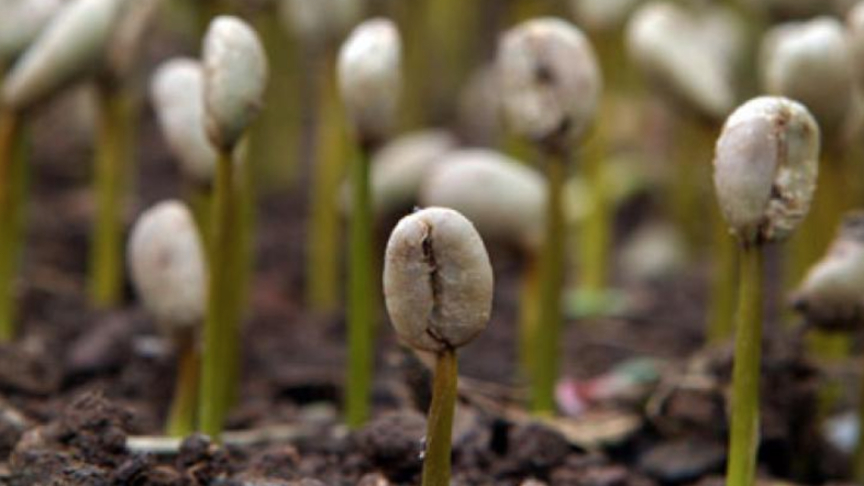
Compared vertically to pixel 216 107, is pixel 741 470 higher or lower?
lower

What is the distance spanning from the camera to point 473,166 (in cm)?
160

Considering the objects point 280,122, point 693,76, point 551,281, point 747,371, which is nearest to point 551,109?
point 551,281

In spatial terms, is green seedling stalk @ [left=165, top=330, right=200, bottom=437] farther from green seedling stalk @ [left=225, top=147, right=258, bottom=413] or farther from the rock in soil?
the rock in soil

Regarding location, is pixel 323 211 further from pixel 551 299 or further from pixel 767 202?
pixel 767 202

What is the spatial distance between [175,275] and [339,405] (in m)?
0.29

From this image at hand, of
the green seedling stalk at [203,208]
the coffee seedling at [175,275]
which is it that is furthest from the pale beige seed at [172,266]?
the green seedling stalk at [203,208]

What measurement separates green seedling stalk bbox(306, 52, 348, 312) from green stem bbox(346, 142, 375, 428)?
1.52 feet

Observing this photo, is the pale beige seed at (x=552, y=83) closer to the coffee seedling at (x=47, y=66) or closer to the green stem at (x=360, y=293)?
the green stem at (x=360, y=293)

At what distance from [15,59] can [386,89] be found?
417 millimetres

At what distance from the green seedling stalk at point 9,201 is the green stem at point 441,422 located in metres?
0.63

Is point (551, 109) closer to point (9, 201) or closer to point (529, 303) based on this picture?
point (529, 303)

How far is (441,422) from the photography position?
1039mm

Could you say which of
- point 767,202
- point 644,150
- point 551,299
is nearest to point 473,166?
point 551,299

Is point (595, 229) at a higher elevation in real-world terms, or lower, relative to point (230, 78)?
higher
